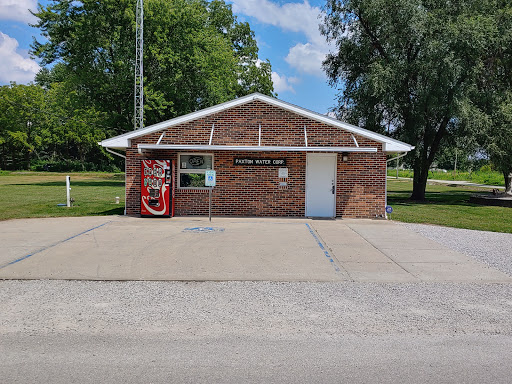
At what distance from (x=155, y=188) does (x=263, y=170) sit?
365 centimetres

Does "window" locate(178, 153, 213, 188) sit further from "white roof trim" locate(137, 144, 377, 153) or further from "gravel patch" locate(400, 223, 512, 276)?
"gravel patch" locate(400, 223, 512, 276)

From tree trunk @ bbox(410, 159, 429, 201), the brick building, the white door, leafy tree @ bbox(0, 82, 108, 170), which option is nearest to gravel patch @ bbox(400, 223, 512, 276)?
the brick building

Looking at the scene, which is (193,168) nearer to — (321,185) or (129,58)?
(321,185)

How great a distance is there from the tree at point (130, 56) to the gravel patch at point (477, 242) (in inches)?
971

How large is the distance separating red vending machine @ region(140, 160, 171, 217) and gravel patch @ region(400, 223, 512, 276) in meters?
7.71

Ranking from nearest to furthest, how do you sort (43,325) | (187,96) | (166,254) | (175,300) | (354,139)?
(43,325) → (175,300) → (166,254) → (354,139) → (187,96)

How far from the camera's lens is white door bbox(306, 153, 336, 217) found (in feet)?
48.4

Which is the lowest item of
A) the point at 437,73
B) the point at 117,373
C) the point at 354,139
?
the point at 117,373

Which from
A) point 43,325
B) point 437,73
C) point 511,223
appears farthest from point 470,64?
point 43,325

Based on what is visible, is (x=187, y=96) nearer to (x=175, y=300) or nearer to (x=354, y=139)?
(x=354, y=139)

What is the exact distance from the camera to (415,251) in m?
9.40

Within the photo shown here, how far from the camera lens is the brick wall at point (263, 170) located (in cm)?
1452

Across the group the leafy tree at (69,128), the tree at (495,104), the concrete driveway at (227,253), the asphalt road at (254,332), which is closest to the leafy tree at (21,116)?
the leafy tree at (69,128)

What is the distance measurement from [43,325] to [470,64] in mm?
21506
